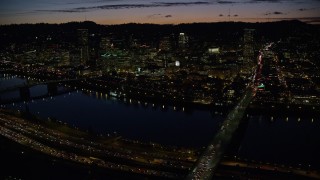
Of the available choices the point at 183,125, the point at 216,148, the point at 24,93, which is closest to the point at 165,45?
the point at 24,93

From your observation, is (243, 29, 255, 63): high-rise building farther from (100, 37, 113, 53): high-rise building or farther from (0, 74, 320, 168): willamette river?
(0, 74, 320, 168): willamette river

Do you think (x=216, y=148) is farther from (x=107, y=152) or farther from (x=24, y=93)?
(x=24, y=93)

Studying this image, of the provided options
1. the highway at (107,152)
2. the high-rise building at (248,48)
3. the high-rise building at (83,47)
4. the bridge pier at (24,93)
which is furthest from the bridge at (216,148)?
the high-rise building at (83,47)

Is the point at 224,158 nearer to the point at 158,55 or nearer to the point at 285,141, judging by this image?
the point at 285,141

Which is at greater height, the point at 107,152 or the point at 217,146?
the point at 217,146

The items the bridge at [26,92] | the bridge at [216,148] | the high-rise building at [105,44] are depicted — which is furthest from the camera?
the high-rise building at [105,44]

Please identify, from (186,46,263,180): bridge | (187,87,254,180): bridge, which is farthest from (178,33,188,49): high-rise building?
(187,87,254,180): bridge

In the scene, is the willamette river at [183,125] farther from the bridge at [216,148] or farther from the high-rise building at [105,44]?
the high-rise building at [105,44]

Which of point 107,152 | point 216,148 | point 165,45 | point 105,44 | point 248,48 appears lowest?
point 107,152
